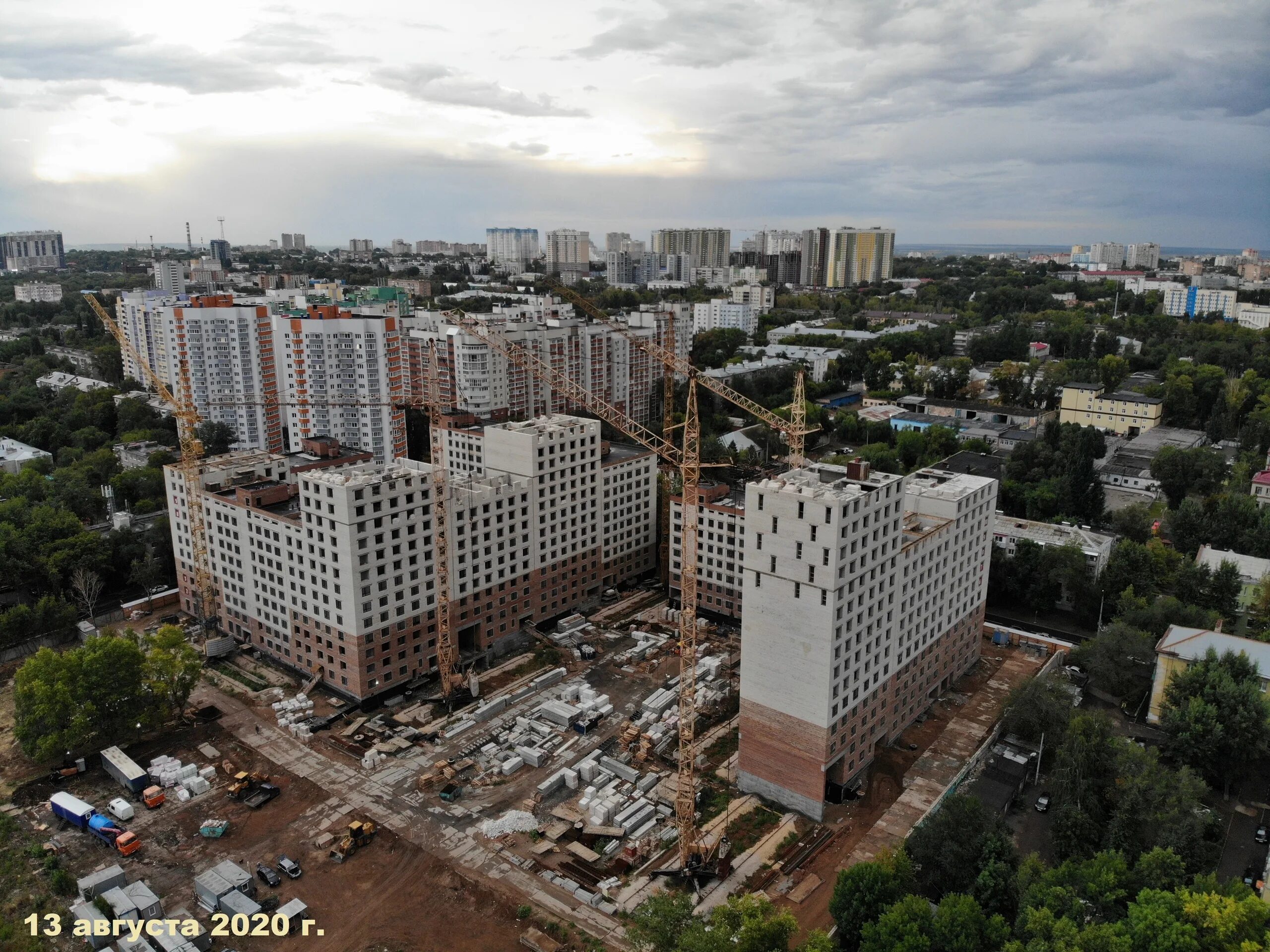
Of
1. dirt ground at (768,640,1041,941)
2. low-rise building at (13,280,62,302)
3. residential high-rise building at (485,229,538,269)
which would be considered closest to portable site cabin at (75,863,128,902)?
dirt ground at (768,640,1041,941)

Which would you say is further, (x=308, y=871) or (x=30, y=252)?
(x=30, y=252)

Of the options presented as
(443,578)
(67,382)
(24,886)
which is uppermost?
(67,382)

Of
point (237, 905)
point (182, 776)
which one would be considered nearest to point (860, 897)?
point (237, 905)

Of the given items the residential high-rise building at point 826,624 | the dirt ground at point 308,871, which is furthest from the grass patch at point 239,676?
the residential high-rise building at point 826,624

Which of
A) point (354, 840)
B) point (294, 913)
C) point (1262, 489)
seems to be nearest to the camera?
point (294, 913)

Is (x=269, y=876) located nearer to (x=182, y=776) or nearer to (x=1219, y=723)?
(x=182, y=776)

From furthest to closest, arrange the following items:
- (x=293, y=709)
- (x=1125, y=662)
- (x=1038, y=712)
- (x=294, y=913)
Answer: (x=293, y=709), (x=1125, y=662), (x=1038, y=712), (x=294, y=913)

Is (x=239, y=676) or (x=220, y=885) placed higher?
(x=220, y=885)

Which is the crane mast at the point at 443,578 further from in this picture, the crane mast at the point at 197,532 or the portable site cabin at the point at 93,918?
the portable site cabin at the point at 93,918
